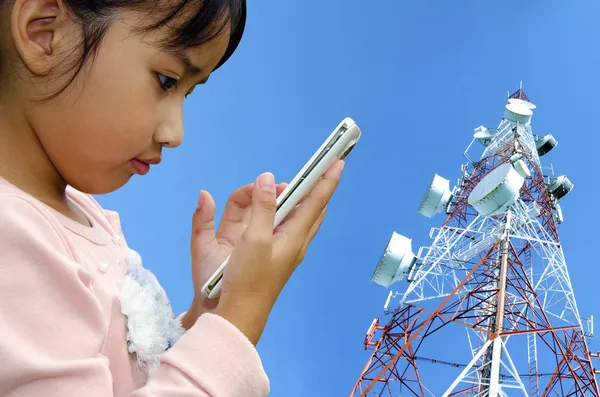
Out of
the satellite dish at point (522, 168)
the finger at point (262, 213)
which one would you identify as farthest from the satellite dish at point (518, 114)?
the finger at point (262, 213)

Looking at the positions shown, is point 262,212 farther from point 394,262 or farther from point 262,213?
point 394,262

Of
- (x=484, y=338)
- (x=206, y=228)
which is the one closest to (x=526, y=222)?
(x=484, y=338)

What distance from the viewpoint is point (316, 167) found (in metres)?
1.50

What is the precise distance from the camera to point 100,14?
1196mm

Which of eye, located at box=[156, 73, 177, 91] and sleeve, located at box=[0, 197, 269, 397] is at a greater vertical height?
eye, located at box=[156, 73, 177, 91]

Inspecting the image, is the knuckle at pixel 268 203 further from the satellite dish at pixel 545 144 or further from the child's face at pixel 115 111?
the satellite dish at pixel 545 144

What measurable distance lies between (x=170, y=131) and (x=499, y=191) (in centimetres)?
1019

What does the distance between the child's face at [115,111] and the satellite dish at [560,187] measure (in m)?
15.0

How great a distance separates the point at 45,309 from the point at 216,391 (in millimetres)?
342

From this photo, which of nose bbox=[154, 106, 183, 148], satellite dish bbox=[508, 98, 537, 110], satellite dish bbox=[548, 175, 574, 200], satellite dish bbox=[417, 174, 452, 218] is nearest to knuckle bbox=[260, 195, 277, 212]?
nose bbox=[154, 106, 183, 148]

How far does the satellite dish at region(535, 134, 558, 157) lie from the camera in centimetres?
1733

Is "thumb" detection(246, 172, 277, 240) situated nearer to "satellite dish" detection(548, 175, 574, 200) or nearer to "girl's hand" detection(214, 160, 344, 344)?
"girl's hand" detection(214, 160, 344, 344)

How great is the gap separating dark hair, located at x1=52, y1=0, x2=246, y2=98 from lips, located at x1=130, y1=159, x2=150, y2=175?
0.75 feet

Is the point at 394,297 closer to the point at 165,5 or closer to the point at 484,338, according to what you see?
the point at 484,338
